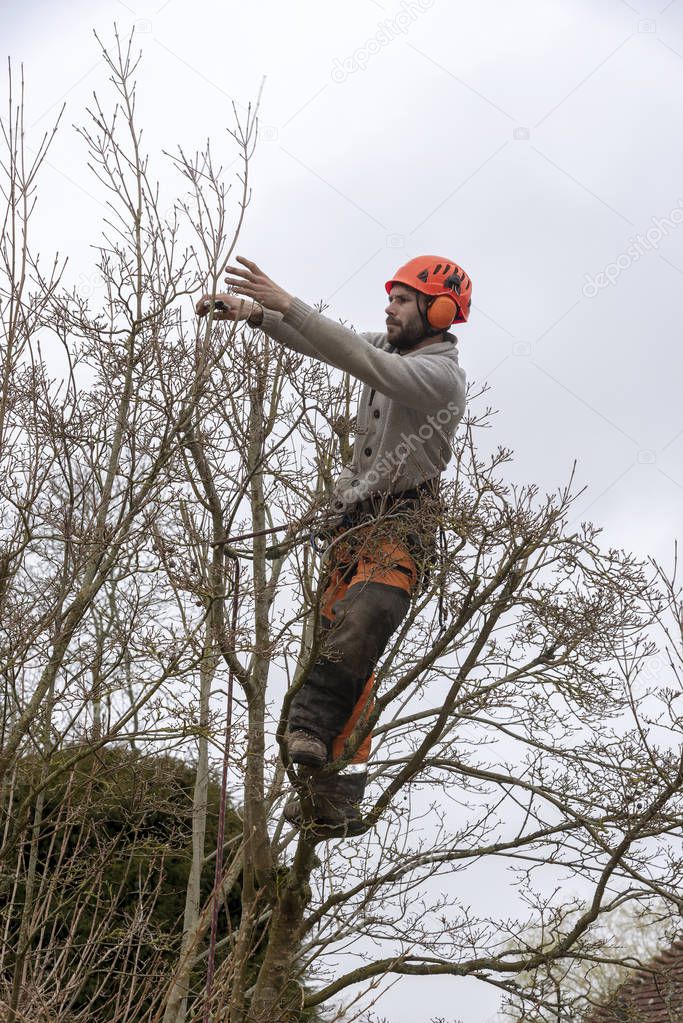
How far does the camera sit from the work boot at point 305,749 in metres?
5.19

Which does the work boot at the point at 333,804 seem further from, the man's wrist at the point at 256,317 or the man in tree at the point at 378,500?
the man's wrist at the point at 256,317

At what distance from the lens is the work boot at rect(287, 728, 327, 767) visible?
5191 mm

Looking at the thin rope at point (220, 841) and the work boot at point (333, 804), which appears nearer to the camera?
the thin rope at point (220, 841)

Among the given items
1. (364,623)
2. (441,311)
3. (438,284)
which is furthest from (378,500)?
(438,284)

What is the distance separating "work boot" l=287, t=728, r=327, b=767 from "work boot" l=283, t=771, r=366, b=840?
0.66ft

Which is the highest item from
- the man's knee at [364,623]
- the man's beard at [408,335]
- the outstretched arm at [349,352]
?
the man's beard at [408,335]

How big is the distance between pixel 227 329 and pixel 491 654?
2537 mm

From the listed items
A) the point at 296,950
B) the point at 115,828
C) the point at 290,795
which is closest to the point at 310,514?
the point at 290,795

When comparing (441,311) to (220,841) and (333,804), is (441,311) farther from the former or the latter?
(220,841)

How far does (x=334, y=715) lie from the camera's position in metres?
5.37

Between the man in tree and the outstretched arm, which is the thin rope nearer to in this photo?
the man in tree

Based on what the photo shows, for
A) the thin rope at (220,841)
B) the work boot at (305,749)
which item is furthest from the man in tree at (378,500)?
the thin rope at (220,841)

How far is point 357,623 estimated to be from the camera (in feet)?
17.2

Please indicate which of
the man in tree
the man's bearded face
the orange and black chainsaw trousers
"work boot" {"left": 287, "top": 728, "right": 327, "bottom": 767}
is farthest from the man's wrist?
"work boot" {"left": 287, "top": 728, "right": 327, "bottom": 767}
